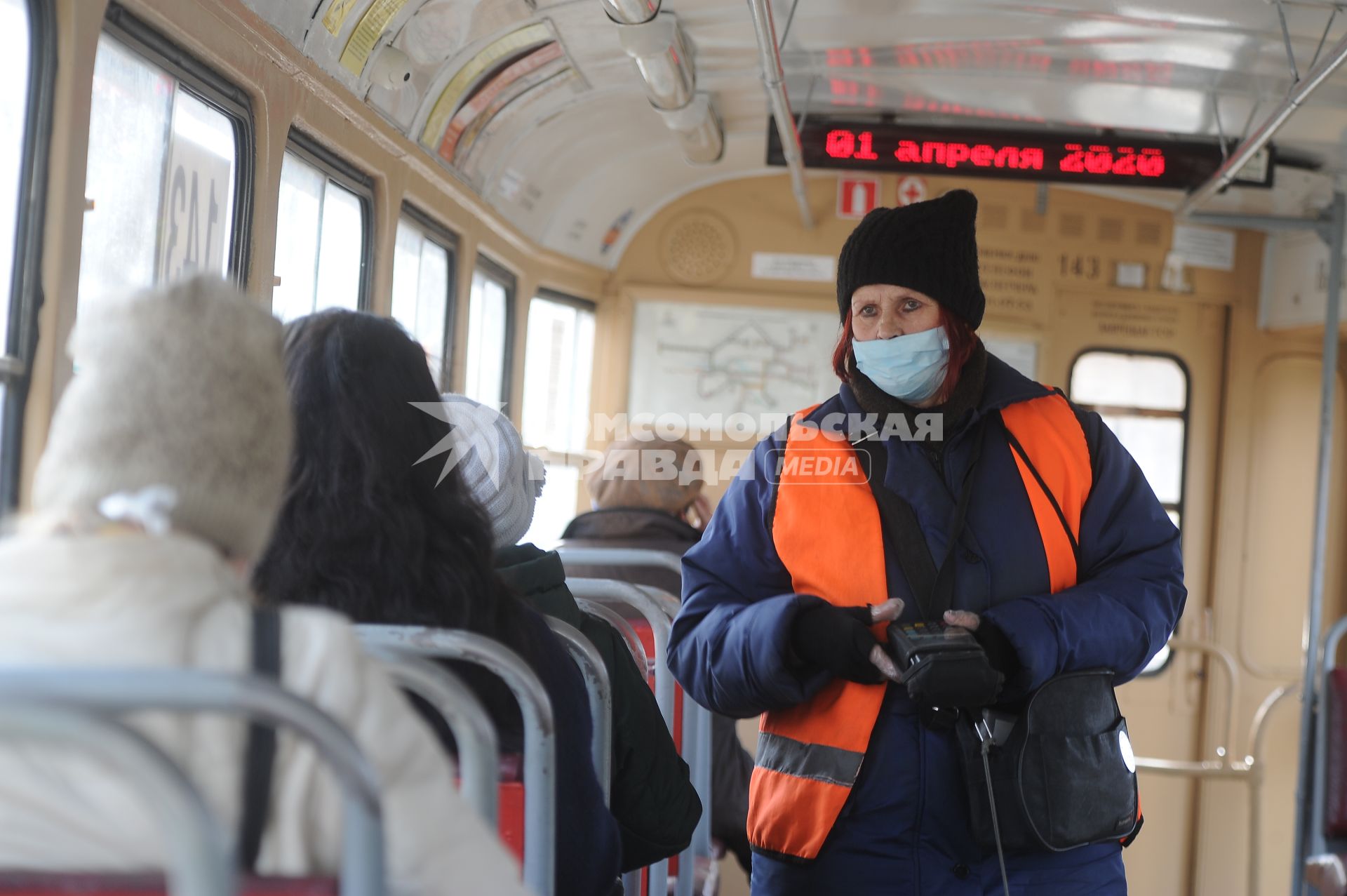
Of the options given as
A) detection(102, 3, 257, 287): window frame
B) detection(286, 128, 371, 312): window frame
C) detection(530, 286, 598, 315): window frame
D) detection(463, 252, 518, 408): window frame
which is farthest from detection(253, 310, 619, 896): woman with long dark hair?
detection(530, 286, 598, 315): window frame

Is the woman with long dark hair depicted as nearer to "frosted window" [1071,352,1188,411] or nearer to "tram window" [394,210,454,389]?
"tram window" [394,210,454,389]

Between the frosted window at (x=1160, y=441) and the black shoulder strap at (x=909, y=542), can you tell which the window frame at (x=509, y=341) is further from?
the black shoulder strap at (x=909, y=542)

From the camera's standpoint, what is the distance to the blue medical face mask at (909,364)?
2.05 meters

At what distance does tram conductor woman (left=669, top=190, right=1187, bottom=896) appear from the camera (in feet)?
6.09

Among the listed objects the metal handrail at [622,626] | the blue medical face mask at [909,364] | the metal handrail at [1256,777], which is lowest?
the metal handrail at [1256,777]

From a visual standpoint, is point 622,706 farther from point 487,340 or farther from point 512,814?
point 487,340

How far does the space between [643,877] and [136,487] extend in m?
2.04

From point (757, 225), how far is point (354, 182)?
2.84 metres

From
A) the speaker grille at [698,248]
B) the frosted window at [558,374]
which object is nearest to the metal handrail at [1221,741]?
the speaker grille at [698,248]

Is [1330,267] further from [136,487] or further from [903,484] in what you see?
[136,487]

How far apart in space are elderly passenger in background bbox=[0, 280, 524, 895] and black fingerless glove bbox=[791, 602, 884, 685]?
0.84 meters

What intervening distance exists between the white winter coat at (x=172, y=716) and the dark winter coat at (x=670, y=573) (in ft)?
9.02

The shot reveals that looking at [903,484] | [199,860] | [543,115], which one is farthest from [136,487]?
[543,115]

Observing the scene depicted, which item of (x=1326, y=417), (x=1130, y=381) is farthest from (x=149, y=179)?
(x=1130, y=381)
